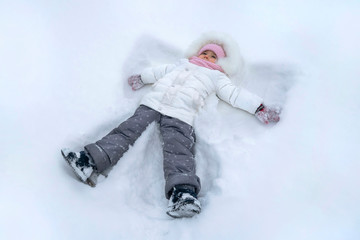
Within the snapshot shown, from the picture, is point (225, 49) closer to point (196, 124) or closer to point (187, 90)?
point (187, 90)

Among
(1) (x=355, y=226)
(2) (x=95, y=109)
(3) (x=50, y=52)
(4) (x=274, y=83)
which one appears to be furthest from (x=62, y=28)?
(1) (x=355, y=226)

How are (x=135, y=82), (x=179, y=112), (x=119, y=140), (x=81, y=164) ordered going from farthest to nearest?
1. (x=135, y=82)
2. (x=179, y=112)
3. (x=119, y=140)
4. (x=81, y=164)

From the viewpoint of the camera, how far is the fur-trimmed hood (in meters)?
2.28

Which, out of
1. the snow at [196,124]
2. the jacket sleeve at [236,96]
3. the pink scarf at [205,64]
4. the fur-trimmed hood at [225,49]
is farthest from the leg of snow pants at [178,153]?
the fur-trimmed hood at [225,49]

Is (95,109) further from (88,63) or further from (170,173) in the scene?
(170,173)

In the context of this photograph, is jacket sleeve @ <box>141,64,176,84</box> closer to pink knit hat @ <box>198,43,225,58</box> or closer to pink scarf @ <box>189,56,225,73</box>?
pink scarf @ <box>189,56,225,73</box>

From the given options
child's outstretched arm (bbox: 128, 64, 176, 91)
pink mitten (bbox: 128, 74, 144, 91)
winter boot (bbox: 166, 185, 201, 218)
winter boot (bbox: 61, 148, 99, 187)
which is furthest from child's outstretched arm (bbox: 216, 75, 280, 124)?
winter boot (bbox: 61, 148, 99, 187)

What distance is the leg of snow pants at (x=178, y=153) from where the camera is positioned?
1.53 m

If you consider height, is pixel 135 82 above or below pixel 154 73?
below

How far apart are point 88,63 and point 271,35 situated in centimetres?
154

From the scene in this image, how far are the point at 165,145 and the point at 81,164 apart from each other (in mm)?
507

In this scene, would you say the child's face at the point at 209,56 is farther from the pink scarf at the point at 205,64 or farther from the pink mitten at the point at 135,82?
the pink mitten at the point at 135,82

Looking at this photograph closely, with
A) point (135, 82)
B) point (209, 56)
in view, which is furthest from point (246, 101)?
point (135, 82)

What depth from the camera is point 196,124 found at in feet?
6.27
